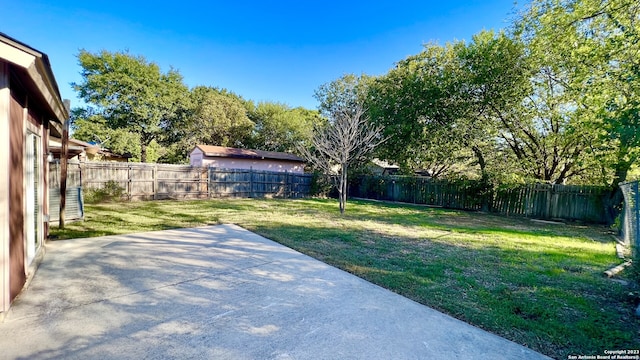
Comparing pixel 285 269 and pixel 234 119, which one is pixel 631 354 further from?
pixel 234 119

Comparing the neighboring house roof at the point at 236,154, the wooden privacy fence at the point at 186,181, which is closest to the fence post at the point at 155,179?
the wooden privacy fence at the point at 186,181

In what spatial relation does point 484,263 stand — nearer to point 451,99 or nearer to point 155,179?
point 451,99

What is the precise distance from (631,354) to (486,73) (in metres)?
11.2

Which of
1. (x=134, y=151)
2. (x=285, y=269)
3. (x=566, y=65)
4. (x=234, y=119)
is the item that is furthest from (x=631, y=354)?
Result: (x=134, y=151)

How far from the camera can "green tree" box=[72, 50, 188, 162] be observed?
67.1ft

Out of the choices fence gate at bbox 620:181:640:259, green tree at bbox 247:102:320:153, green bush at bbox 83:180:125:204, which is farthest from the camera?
green tree at bbox 247:102:320:153

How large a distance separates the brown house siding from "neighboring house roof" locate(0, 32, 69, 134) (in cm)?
24

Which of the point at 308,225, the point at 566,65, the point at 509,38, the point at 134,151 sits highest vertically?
the point at 509,38

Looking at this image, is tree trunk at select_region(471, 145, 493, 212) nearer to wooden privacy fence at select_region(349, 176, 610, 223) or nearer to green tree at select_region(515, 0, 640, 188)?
wooden privacy fence at select_region(349, 176, 610, 223)

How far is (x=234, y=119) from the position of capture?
23359 millimetres

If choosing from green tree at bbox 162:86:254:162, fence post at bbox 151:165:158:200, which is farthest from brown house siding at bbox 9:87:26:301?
green tree at bbox 162:86:254:162

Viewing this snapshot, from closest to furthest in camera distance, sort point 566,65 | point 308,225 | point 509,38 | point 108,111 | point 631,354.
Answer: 1. point 631,354
2. point 308,225
3. point 566,65
4. point 509,38
5. point 108,111

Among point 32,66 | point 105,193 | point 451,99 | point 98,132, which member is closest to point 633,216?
point 32,66

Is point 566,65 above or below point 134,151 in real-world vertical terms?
above
